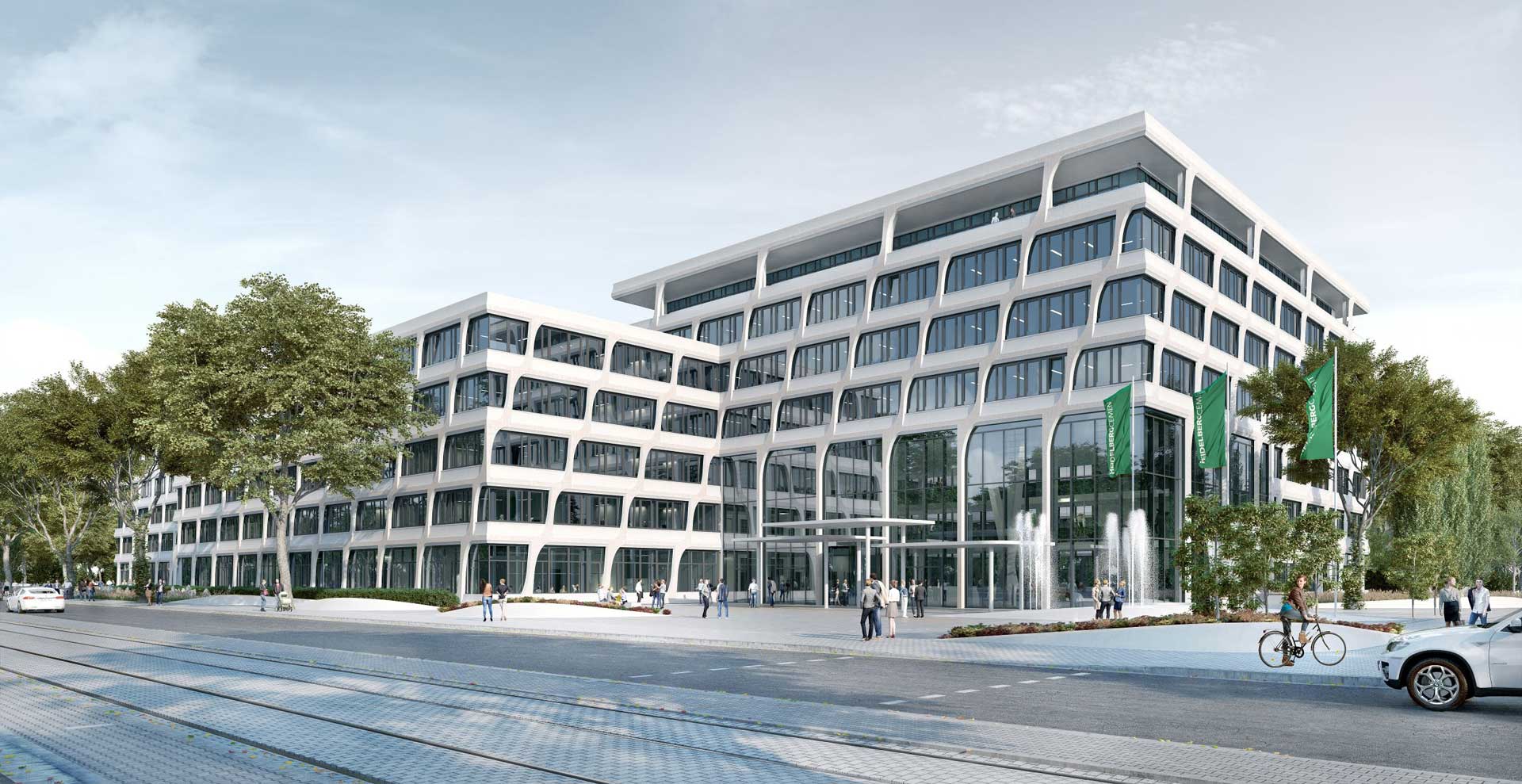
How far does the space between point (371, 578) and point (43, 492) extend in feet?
98.2

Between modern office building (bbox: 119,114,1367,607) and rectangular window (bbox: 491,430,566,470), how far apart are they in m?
0.14

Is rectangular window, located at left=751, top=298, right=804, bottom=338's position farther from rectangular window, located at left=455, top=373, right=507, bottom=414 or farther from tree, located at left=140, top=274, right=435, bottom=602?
tree, located at left=140, top=274, right=435, bottom=602

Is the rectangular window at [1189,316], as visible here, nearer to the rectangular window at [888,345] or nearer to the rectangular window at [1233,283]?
the rectangular window at [1233,283]

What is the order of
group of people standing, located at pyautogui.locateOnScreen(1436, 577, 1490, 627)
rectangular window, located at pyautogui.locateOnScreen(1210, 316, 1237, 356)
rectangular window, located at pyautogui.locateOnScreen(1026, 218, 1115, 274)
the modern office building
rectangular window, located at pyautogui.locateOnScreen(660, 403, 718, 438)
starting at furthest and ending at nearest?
rectangular window, located at pyautogui.locateOnScreen(660, 403, 718, 438), rectangular window, located at pyautogui.locateOnScreen(1210, 316, 1237, 356), rectangular window, located at pyautogui.locateOnScreen(1026, 218, 1115, 274), the modern office building, group of people standing, located at pyautogui.locateOnScreen(1436, 577, 1490, 627)

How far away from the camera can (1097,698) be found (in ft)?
55.4

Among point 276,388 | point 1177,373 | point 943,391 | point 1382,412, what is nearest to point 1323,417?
point 1177,373

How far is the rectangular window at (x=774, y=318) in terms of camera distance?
67375 mm

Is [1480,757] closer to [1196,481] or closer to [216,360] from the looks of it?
[1196,481]

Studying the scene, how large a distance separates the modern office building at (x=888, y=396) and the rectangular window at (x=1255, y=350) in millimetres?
224

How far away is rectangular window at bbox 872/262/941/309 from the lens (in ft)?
195

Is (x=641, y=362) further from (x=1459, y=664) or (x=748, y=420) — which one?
(x=1459, y=664)

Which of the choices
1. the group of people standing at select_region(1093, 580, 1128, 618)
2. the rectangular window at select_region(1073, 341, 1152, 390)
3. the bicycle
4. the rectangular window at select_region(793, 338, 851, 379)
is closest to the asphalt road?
the bicycle

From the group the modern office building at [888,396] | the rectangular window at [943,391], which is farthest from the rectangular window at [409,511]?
the rectangular window at [943,391]

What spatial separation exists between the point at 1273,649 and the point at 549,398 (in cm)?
4697
